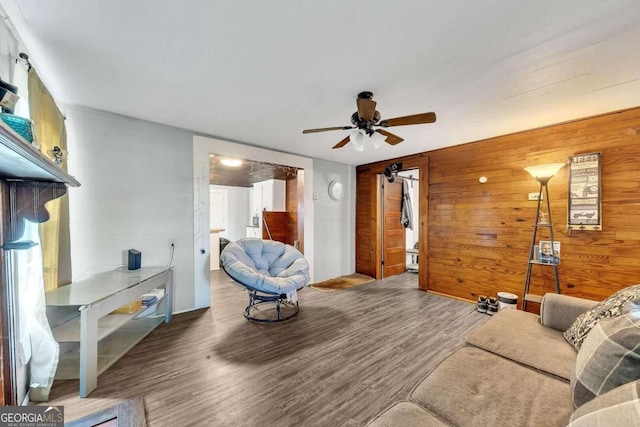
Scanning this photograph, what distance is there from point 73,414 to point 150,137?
2.58 metres

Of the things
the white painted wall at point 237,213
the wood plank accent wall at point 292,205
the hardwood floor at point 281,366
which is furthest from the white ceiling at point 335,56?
the white painted wall at point 237,213

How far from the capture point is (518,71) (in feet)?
5.89

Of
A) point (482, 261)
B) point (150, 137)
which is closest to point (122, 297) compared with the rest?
point (150, 137)

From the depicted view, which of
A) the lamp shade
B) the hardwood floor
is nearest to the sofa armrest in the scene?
the hardwood floor

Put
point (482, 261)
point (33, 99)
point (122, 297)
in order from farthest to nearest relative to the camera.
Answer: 1. point (482, 261)
2. point (122, 297)
3. point (33, 99)

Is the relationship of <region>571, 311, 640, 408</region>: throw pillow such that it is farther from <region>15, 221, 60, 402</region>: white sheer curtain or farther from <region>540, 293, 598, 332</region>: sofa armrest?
<region>15, 221, 60, 402</region>: white sheer curtain

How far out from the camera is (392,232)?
5090mm

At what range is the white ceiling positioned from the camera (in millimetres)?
1285

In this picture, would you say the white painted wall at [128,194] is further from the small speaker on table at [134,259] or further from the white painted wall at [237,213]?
the white painted wall at [237,213]

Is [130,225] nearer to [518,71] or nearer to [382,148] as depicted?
[382,148]

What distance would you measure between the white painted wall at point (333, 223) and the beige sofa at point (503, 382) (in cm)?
317

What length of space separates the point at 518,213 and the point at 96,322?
4.42 m

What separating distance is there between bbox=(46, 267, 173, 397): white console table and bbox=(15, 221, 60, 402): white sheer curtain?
0.13m

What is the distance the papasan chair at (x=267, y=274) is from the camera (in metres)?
2.72
